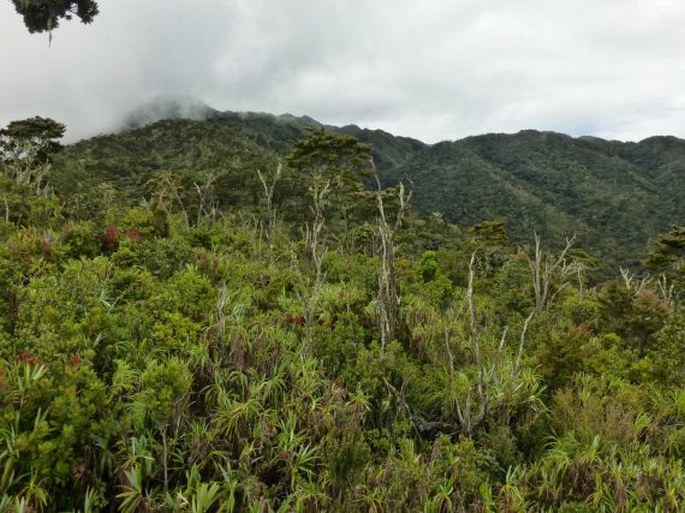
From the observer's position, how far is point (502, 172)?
124 meters

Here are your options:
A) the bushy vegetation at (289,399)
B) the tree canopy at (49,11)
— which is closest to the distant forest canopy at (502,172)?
the tree canopy at (49,11)

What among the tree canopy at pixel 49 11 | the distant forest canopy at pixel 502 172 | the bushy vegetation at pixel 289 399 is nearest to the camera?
the bushy vegetation at pixel 289 399

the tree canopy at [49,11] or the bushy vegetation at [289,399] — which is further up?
the tree canopy at [49,11]

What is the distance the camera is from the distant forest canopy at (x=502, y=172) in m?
65.8

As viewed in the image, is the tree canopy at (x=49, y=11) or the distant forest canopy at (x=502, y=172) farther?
the distant forest canopy at (x=502, y=172)

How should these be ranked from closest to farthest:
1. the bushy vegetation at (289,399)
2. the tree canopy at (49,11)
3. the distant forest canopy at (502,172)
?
the bushy vegetation at (289,399), the tree canopy at (49,11), the distant forest canopy at (502,172)

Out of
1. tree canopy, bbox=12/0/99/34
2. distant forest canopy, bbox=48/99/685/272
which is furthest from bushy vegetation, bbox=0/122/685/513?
distant forest canopy, bbox=48/99/685/272

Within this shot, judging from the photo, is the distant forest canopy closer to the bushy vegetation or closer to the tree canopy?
the tree canopy

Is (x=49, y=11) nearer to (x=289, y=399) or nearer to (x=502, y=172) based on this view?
(x=289, y=399)

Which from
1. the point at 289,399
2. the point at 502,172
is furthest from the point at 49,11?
the point at 502,172

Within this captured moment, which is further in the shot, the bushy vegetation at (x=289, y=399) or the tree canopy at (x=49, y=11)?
the tree canopy at (x=49, y=11)

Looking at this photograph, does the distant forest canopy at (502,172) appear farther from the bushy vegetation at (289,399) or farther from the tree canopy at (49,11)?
the bushy vegetation at (289,399)

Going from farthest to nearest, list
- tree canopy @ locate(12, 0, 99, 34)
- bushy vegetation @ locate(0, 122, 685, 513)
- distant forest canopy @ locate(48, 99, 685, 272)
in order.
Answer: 1. distant forest canopy @ locate(48, 99, 685, 272)
2. tree canopy @ locate(12, 0, 99, 34)
3. bushy vegetation @ locate(0, 122, 685, 513)

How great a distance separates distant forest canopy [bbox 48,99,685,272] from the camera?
216ft
